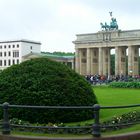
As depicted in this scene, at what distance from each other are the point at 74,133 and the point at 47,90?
2.67 metres

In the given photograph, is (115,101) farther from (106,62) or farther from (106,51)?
(106,51)

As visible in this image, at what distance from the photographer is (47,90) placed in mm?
12695

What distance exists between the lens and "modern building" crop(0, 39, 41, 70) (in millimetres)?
144625

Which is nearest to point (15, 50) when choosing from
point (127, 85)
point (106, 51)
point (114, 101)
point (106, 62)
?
point (106, 51)

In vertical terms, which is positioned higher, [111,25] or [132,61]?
[111,25]

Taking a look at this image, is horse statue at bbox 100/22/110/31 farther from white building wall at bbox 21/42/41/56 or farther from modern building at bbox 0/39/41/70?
white building wall at bbox 21/42/41/56

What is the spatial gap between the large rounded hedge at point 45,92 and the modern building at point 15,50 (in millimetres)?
127886

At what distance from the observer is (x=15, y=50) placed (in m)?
147

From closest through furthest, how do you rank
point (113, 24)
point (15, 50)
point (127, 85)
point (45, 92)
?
1. point (45, 92)
2. point (127, 85)
3. point (113, 24)
4. point (15, 50)

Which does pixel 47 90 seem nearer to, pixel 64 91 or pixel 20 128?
pixel 64 91

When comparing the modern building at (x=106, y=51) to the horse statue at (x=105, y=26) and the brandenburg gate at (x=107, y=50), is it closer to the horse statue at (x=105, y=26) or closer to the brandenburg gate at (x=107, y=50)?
the brandenburg gate at (x=107, y=50)

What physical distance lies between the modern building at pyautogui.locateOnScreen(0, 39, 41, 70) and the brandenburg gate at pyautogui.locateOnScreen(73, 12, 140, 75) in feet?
101

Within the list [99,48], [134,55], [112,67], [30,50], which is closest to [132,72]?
[134,55]

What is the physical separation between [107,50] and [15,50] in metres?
45.7
